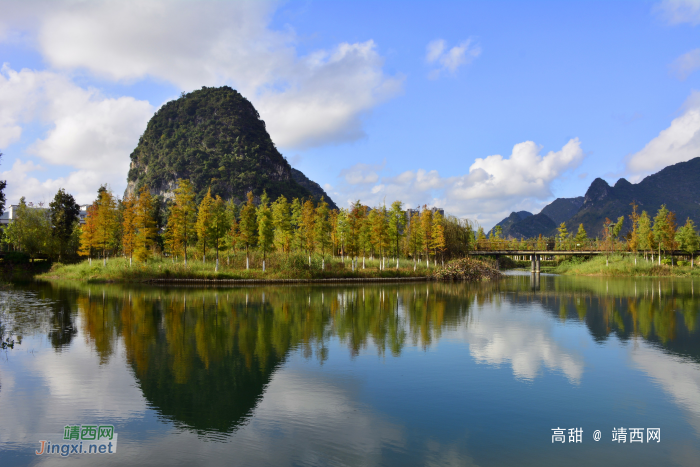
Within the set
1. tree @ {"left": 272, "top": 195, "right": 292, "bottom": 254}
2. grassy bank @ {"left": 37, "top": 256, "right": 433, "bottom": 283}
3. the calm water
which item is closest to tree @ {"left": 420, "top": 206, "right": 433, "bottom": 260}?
grassy bank @ {"left": 37, "top": 256, "right": 433, "bottom": 283}

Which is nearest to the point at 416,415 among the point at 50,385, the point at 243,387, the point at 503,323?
the point at 243,387

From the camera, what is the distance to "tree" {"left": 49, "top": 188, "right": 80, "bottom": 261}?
5866 centimetres

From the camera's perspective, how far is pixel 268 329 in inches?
712

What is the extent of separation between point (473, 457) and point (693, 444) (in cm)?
435

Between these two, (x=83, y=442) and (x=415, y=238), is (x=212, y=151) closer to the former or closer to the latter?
(x=415, y=238)

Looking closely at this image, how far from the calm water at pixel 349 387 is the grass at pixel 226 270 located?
20.8m

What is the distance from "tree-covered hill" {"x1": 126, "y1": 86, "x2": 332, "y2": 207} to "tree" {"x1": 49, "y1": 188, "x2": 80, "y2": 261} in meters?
77.3

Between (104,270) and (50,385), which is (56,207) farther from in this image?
(50,385)

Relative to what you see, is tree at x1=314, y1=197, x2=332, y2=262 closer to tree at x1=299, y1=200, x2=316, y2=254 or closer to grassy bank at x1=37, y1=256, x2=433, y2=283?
tree at x1=299, y1=200, x2=316, y2=254

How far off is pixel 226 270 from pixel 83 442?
36233 millimetres

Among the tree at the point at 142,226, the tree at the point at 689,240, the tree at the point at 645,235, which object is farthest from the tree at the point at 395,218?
the tree at the point at 689,240

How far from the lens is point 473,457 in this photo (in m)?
7.32

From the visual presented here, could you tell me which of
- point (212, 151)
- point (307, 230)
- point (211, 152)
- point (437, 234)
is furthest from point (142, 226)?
point (212, 151)

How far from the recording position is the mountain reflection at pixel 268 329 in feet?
36.6
